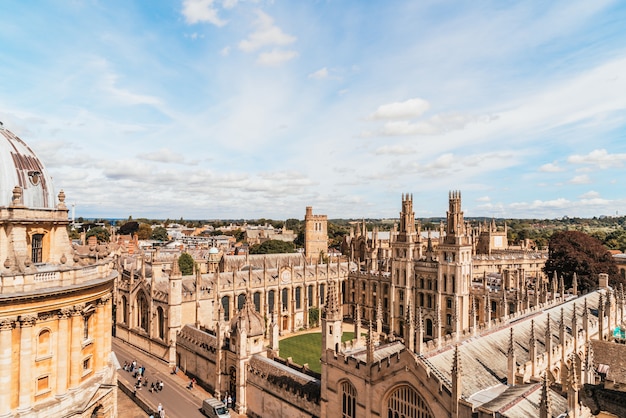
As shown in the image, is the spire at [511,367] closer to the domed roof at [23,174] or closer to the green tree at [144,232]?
the domed roof at [23,174]

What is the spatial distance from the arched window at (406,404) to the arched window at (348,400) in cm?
255

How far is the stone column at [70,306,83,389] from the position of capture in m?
20.4

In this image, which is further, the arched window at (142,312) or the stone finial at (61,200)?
the arched window at (142,312)

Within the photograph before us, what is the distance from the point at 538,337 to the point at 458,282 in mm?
16293

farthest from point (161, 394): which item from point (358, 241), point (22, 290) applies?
point (358, 241)

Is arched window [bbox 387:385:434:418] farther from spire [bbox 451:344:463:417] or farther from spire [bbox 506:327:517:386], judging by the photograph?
spire [bbox 506:327:517:386]

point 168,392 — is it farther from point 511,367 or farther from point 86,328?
point 511,367

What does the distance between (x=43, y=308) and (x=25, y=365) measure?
2646mm

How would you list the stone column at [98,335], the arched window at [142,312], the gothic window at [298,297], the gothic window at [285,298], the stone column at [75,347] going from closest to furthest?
the stone column at [75,347] → the stone column at [98,335] → the arched window at [142,312] → the gothic window at [285,298] → the gothic window at [298,297]

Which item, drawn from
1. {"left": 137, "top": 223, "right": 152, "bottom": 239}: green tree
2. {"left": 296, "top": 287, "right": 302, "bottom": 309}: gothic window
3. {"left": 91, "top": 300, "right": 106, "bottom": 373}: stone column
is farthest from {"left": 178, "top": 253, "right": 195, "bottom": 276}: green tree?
{"left": 137, "top": 223, "right": 152, "bottom": 239}: green tree

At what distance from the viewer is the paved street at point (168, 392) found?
30.1 m

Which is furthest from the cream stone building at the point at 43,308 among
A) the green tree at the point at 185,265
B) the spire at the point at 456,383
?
the green tree at the point at 185,265

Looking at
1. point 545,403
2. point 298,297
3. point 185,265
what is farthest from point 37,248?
point 185,265

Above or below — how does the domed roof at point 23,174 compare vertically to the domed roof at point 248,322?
above
